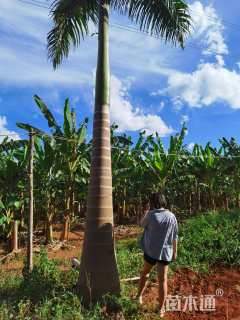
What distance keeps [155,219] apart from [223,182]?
654 inches

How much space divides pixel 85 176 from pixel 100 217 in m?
9.01

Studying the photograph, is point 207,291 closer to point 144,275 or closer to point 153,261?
point 144,275

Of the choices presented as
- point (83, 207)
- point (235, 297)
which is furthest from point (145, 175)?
point (235, 297)

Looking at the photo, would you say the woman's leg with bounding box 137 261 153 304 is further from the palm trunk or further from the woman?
the palm trunk

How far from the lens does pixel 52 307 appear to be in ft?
16.1

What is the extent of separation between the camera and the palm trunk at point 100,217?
553 cm

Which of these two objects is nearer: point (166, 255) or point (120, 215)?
point (166, 255)

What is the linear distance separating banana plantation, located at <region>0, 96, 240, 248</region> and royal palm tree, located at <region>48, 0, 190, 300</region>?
1.71 m

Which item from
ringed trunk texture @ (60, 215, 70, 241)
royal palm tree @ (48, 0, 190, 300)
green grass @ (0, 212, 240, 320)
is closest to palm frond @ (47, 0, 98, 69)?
royal palm tree @ (48, 0, 190, 300)

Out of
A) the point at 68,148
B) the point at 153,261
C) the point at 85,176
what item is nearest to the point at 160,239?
the point at 153,261

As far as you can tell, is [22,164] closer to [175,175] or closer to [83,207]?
[83,207]

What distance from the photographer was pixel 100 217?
5.76 metres

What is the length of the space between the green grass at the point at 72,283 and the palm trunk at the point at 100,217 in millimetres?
233

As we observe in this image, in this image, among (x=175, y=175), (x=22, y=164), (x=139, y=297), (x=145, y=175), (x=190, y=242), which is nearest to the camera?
(x=139, y=297)
